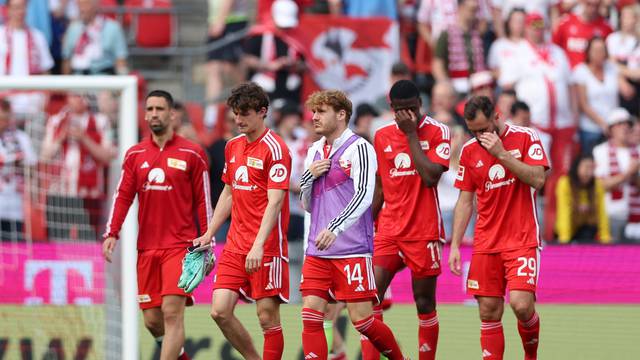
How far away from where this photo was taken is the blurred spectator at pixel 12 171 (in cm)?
1330

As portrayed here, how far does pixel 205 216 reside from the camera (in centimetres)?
1150

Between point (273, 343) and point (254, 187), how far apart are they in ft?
4.13

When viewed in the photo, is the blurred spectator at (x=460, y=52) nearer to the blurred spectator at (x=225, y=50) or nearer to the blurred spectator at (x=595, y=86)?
the blurred spectator at (x=595, y=86)

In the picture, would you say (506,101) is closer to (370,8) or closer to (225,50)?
(370,8)

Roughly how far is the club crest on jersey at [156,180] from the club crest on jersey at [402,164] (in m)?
1.95

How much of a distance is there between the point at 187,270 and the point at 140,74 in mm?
7478

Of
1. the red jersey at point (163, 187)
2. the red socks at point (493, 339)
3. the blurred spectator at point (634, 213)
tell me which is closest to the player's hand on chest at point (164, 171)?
the red jersey at point (163, 187)

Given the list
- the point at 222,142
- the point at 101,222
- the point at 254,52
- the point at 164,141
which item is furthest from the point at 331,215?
the point at 254,52

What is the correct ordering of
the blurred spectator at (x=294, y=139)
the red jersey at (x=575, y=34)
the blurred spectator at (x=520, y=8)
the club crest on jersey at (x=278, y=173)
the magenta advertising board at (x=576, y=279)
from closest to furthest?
the club crest on jersey at (x=278, y=173)
the magenta advertising board at (x=576, y=279)
the blurred spectator at (x=294, y=139)
the blurred spectator at (x=520, y=8)
the red jersey at (x=575, y=34)

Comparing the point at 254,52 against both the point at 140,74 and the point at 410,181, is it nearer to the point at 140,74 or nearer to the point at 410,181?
the point at 140,74

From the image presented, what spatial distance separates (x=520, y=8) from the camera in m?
17.1

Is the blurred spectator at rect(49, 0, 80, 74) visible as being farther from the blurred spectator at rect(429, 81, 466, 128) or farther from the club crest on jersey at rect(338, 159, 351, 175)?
the club crest on jersey at rect(338, 159, 351, 175)

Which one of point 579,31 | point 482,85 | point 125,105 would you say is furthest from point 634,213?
point 125,105

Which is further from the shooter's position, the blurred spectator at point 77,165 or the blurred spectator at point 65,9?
the blurred spectator at point 65,9
